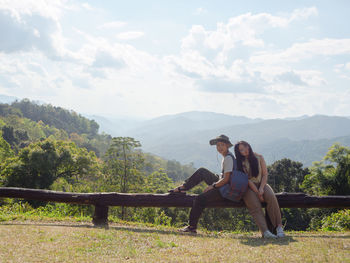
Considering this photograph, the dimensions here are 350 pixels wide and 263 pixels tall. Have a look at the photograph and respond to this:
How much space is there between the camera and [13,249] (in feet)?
16.8

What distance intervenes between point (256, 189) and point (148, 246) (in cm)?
259

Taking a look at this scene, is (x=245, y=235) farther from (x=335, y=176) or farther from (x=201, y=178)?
(x=335, y=176)

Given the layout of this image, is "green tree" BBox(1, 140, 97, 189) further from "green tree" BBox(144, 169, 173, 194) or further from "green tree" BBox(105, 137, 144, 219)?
"green tree" BBox(144, 169, 173, 194)

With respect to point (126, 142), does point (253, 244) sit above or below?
below

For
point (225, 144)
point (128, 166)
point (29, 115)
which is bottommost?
point (128, 166)

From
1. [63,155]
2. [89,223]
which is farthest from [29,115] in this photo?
[89,223]

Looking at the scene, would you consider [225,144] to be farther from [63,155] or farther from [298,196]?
[63,155]

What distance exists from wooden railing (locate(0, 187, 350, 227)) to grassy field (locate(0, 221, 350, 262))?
2.09ft

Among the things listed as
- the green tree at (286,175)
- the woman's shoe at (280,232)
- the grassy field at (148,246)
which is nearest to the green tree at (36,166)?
the grassy field at (148,246)

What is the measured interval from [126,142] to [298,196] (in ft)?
64.3

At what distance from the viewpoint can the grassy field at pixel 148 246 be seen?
15.9ft

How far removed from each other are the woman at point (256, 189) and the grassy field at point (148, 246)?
16.4 inches

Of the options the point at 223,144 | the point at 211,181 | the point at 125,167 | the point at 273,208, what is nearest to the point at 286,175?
the point at 125,167

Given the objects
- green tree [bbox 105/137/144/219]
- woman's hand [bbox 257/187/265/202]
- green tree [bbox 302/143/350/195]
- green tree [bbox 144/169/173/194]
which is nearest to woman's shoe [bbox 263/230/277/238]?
woman's hand [bbox 257/187/265/202]
